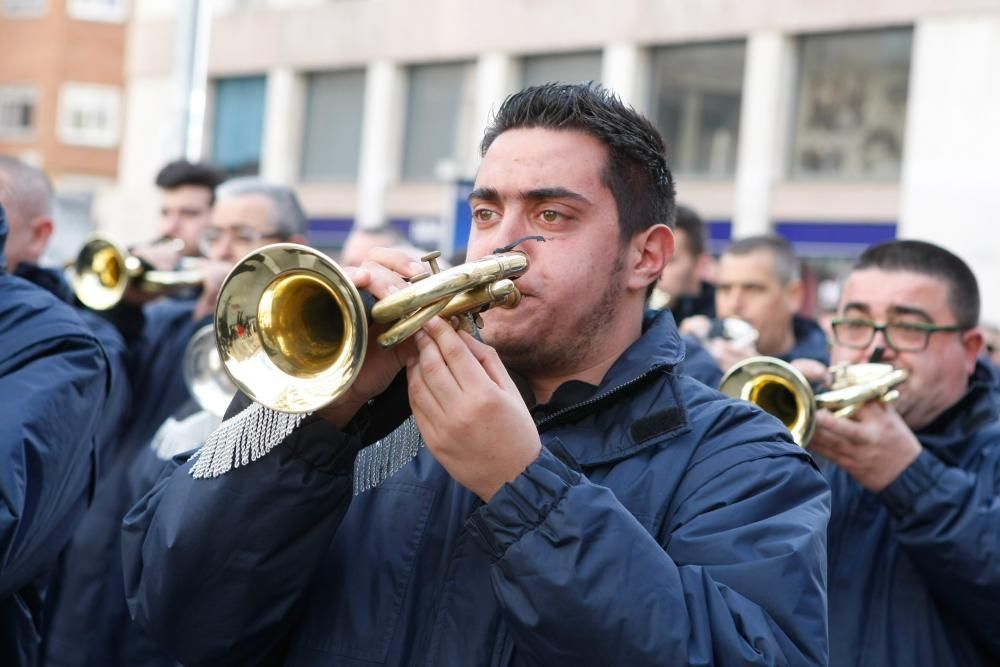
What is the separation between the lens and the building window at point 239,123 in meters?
25.5

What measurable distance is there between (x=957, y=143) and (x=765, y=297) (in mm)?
10394

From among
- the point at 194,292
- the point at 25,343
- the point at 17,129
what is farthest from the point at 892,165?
the point at 17,129

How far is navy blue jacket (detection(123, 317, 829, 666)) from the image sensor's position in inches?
92.0

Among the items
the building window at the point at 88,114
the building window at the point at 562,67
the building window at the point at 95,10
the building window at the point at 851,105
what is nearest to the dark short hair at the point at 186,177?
the building window at the point at 851,105

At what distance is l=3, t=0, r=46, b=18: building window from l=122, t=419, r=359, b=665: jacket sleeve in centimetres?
3193

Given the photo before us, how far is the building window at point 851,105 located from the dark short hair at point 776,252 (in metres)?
11.0

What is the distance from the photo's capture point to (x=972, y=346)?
4.49 metres

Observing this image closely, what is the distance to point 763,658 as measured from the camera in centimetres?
235

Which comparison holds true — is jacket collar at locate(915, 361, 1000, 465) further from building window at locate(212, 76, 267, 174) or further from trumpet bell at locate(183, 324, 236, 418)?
building window at locate(212, 76, 267, 174)

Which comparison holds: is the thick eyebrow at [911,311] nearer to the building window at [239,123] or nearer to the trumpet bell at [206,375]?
→ the trumpet bell at [206,375]

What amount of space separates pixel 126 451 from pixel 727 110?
48.7ft

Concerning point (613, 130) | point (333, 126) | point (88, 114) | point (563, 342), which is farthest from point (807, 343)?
point (88, 114)

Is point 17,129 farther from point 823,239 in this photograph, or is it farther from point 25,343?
point 25,343

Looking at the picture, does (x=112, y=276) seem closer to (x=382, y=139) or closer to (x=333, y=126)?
(x=382, y=139)
